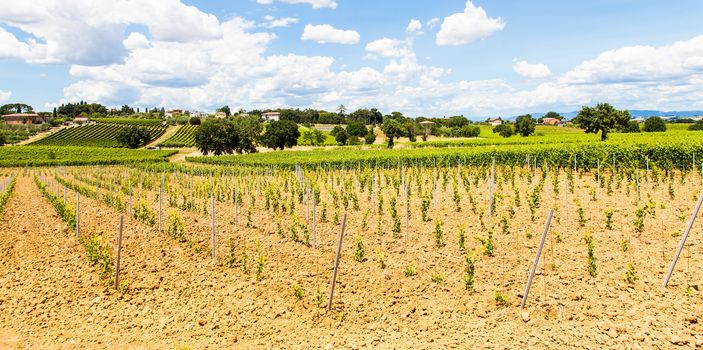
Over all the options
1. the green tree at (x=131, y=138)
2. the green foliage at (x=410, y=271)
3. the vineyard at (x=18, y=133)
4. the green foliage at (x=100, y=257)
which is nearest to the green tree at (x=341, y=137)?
the green tree at (x=131, y=138)

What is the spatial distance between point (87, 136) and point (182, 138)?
19470 millimetres

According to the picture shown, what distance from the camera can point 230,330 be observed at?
23.2ft

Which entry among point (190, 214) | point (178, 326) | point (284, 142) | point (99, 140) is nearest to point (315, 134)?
point (284, 142)

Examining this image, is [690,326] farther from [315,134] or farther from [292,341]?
[315,134]

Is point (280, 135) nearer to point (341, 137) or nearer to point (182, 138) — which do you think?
point (341, 137)

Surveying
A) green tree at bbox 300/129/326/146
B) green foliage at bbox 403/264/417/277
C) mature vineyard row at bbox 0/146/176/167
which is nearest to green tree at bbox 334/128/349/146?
green tree at bbox 300/129/326/146

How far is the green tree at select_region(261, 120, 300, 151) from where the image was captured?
84.1 metres

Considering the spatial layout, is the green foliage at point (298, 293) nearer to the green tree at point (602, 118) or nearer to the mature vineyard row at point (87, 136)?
the green tree at point (602, 118)

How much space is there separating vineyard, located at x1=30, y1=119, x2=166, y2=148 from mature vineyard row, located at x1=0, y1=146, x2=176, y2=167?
2200 cm

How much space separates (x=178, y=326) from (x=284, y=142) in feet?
258

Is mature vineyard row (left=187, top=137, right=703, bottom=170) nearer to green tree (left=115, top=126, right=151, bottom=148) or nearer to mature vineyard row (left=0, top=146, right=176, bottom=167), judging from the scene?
mature vineyard row (left=0, top=146, right=176, bottom=167)

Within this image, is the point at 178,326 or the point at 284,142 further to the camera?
the point at 284,142

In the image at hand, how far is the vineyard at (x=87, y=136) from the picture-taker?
90312mm

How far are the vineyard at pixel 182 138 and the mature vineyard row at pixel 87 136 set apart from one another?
4497 mm
